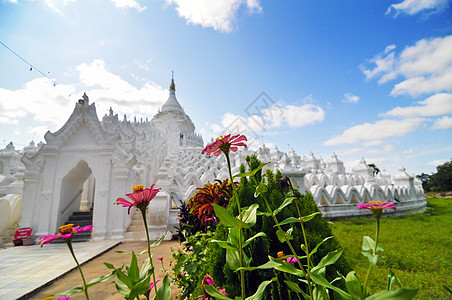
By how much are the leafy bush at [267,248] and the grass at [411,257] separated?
50cm

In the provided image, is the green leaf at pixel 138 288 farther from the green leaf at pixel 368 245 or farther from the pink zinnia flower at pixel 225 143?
the green leaf at pixel 368 245

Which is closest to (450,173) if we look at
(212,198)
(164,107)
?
(212,198)

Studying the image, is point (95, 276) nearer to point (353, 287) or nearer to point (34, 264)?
point (34, 264)

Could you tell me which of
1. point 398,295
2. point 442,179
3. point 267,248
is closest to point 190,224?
point 267,248

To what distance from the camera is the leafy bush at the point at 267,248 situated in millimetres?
1464

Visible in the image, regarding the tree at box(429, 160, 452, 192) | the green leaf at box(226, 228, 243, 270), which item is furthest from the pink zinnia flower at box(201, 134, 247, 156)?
the tree at box(429, 160, 452, 192)

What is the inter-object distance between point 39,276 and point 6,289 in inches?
19.1

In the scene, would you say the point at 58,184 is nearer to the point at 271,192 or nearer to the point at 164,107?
the point at 271,192

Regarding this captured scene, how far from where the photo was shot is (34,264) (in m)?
4.39

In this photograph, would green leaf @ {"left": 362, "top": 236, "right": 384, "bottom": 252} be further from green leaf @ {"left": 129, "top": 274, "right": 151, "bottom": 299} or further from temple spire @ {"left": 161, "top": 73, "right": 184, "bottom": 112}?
temple spire @ {"left": 161, "top": 73, "right": 184, "bottom": 112}

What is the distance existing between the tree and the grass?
33.4 meters

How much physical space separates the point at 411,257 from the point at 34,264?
7.66 meters

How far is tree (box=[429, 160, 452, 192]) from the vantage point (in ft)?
92.9

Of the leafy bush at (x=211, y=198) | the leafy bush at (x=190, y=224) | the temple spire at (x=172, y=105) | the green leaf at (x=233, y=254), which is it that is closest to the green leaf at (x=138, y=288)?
the green leaf at (x=233, y=254)
